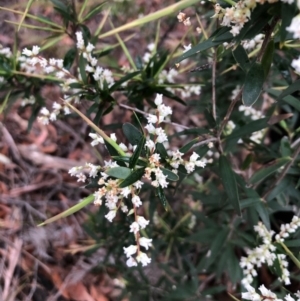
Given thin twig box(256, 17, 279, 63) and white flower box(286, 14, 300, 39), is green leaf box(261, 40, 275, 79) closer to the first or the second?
thin twig box(256, 17, 279, 63)

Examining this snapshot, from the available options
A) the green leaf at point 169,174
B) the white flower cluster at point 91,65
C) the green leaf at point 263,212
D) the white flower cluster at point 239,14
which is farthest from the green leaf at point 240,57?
the green leaf at point 263,212

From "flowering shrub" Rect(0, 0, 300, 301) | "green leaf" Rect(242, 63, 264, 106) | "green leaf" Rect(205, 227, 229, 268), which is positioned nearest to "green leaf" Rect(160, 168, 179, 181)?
"flowering shrub" Rect(0, 0, 300, 301)

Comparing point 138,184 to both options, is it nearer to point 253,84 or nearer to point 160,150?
point 160,150

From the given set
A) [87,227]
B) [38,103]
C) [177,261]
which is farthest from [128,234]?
[38,103]

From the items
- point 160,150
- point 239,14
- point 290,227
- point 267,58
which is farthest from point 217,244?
point 239,14

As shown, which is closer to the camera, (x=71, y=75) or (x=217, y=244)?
(x=71, y=75)

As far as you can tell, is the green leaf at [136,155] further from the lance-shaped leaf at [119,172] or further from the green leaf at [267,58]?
the green leaf at [267,58]

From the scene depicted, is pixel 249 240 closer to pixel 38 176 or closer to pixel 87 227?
pixel 87 227

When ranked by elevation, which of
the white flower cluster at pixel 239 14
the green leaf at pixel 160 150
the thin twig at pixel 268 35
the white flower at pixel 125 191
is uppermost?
the white flower cluster at pixel 239 14
